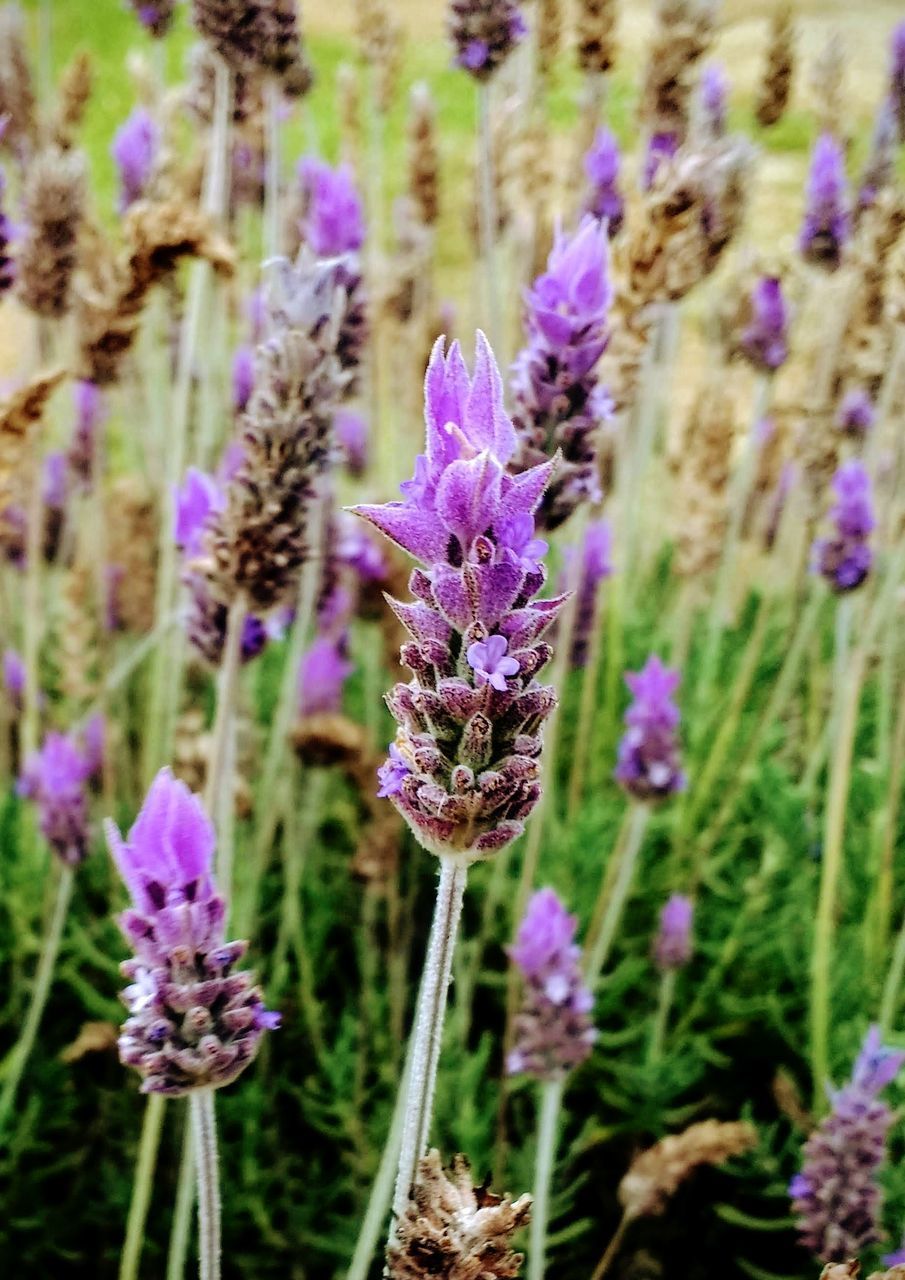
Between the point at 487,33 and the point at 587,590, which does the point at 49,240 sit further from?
the point at 587,590

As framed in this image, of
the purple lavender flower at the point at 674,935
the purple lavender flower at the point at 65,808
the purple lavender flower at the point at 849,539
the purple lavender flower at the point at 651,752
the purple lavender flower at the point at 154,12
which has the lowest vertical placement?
the purple lavender flower at the point at 674,935

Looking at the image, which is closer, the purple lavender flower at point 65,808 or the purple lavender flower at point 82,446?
the purple lavender flower at point 65,808

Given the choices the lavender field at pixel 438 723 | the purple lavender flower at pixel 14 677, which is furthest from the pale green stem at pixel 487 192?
the purple lavender flower at pixel 14 677

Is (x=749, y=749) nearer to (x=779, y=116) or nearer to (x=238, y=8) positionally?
(x=779, y=116)

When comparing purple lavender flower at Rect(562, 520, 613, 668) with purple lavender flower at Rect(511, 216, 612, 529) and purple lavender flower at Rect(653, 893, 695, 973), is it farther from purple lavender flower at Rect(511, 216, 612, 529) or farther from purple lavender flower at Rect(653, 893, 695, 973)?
purple lavender flower at Rect(511, 216, 612, 529)

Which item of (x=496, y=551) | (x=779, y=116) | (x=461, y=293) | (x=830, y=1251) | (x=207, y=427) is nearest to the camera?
(x=496, y=551)

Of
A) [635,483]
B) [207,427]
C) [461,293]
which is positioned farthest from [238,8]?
[461,293]

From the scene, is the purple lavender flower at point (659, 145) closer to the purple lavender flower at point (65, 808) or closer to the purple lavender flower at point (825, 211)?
the purple lavender flower at point (825, 211)
